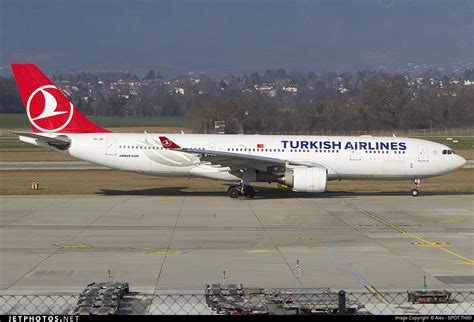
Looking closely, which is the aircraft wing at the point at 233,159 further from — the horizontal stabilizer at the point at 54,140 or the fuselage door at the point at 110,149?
the horizontal stabilizer at the point at 54,140

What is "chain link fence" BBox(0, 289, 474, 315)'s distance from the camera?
45.2 ft

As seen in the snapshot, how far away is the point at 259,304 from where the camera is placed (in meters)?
14.3

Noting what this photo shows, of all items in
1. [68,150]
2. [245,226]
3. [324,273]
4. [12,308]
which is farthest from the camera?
[68,150]

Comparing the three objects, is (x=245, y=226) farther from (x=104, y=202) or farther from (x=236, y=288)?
(x=236, y=288)

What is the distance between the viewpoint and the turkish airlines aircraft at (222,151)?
36.2 metres

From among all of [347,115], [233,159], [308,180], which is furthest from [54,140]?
[347,115]

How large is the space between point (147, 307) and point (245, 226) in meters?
12.1

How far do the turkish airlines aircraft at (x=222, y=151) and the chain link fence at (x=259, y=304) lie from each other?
19.7 meters

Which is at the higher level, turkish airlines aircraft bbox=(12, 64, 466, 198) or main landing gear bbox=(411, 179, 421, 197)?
turkish airlines aircraft bbox=(12, 64, 466, 198)

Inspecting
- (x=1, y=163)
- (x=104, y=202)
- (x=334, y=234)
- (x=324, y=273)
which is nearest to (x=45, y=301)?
(x=324, y=273)

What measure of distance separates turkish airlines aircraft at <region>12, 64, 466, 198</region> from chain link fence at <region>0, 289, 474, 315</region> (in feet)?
64.7

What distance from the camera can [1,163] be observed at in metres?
57.4

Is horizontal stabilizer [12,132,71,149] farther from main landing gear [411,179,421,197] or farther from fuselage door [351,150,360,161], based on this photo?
main landing gear [411,179,421,197]

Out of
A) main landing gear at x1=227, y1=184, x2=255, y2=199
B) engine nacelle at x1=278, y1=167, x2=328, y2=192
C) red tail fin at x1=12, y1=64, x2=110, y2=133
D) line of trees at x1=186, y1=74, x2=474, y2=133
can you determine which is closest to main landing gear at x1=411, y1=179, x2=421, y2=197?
engine nacelle at x1=278, y1=167, x2=328, y2=192
